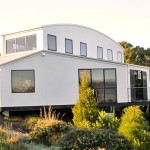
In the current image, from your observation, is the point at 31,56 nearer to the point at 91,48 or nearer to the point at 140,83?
the point at 91,48

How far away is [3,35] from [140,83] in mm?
12544

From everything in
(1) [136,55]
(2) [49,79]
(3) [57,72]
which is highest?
(1) [136,55]

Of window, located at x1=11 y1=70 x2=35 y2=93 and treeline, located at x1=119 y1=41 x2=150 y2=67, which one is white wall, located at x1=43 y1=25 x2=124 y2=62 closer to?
window, located at x1=11 y1=70 x2=35 y2=93

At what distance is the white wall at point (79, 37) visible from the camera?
89.2 feet

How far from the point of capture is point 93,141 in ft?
39.6

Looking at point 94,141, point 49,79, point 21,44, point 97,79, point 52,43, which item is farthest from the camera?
point 21,44

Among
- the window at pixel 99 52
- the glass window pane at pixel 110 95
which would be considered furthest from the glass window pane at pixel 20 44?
the window at pixel 99 52

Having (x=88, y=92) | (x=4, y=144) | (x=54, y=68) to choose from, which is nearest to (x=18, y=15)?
(x=54, y=68)

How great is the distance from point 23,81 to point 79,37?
8.30 metres

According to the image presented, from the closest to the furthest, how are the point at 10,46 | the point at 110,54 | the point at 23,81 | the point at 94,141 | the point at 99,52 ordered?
the point at 94,141, the point at 23,81, the point at 10,46, the point at 99,52, the point at 110,54

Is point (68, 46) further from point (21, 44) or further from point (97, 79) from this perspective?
point (97, 79)

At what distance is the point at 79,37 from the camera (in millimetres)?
29438

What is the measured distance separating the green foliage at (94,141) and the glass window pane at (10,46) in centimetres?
1645

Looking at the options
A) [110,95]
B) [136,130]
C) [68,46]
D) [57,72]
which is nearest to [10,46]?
[68,46]
